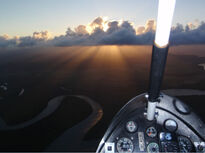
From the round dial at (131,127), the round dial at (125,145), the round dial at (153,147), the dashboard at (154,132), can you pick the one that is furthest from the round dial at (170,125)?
the round dial at (125,145)

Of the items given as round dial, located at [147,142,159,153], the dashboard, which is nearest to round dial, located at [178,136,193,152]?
the dashboard

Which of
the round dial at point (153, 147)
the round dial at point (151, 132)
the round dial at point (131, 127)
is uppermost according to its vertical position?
the round dial at point (131, 127)

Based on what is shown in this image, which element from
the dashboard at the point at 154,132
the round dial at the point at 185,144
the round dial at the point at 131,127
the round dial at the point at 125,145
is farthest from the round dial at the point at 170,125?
the round dial at the point at 125,145

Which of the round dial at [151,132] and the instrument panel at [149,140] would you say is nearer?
the instrument panel at [149,140]

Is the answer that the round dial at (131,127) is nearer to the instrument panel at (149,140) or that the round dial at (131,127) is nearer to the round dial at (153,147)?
the instrument panel at (149,140)

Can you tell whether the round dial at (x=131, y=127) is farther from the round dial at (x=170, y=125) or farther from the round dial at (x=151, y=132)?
the round dial at (x=170, y=125)

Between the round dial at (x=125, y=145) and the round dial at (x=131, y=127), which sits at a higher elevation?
the round dial at (x=131, y=127)

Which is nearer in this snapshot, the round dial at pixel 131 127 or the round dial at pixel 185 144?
the round dial at pixel 185 144

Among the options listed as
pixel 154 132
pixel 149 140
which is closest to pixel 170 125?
pixel 154 132
